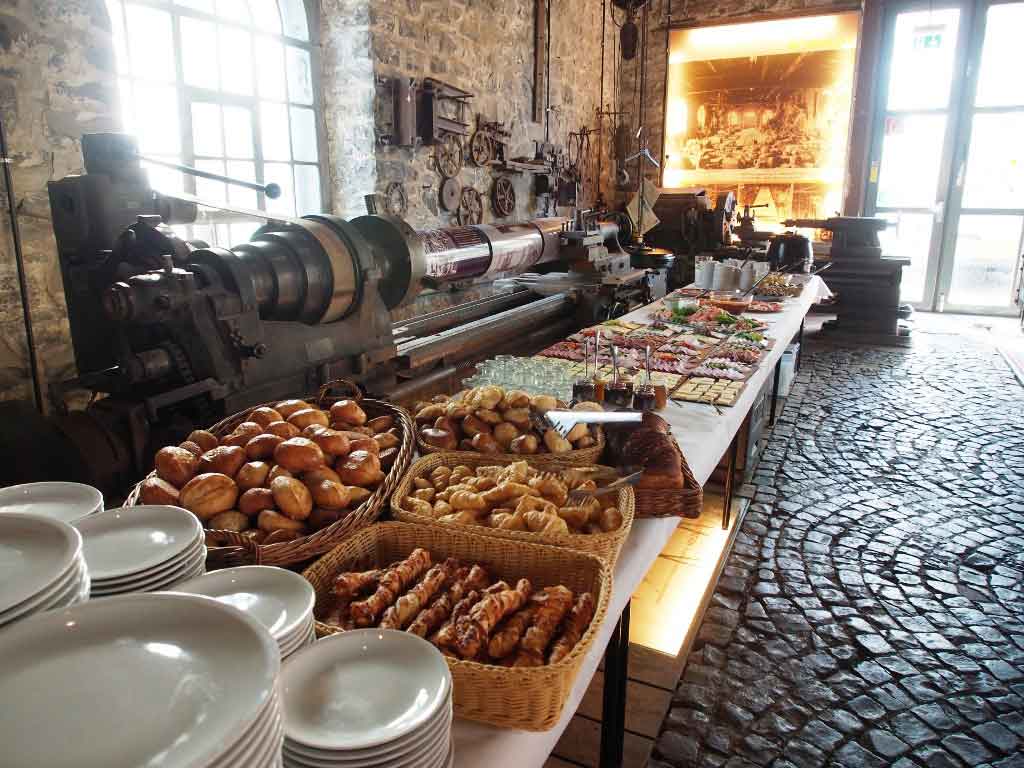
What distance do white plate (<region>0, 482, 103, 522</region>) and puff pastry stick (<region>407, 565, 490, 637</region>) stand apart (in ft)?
2.08

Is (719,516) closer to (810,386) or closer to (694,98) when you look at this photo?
(810,386)

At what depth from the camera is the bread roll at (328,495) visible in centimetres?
151

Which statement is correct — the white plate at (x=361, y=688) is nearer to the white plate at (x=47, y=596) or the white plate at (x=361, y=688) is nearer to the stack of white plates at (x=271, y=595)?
the stack of white plates at (x=271, y=595)

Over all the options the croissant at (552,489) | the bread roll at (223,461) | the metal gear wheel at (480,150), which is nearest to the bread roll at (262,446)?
the bread roll at (223,461)

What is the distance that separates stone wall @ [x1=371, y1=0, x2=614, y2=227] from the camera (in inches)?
227

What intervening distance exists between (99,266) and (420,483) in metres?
1.43

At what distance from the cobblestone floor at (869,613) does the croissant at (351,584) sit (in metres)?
1.29

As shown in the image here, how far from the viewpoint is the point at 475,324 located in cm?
382

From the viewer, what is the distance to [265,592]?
3.58ft

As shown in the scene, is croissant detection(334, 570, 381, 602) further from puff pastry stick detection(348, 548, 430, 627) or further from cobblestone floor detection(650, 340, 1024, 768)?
cobblestone floor detection(650, 340, 1024, 768)

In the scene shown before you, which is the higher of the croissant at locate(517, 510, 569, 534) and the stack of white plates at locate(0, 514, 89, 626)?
the stack of white plates at locate(0, 514, 89, 626)

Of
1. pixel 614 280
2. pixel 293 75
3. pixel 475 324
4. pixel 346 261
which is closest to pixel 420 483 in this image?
pixel 346 261

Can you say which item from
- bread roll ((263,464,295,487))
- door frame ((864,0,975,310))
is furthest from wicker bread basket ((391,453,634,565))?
door frame ((864,0,975,310))

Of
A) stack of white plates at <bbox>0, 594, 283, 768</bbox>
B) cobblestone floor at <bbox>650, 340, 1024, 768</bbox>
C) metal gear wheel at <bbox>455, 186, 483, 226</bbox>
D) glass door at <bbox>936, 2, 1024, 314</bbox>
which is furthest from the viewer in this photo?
glass door at <bbox>936, 2, 1024, 314</bbox>
